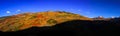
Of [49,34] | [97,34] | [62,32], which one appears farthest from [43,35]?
[97,34]

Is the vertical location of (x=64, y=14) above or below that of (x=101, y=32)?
above

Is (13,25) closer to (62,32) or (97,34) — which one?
(62,32)

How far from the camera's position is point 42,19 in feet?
192

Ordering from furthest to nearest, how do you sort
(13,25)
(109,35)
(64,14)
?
(64,14) → (13,25) → (109,35)

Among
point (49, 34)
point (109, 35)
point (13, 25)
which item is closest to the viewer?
point (109, 35)

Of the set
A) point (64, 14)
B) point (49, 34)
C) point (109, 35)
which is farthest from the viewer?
point (64, 14)

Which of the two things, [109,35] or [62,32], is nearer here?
[109,35]

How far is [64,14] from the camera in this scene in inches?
2475

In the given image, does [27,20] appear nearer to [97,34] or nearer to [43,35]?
[43,35]

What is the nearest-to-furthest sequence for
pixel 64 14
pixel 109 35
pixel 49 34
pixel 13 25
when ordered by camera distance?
pixel 109 35, pixel 49 34, pixel 13 25, pixel 64 14

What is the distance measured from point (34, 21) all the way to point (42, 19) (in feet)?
8.77

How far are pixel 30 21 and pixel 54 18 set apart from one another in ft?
24.9

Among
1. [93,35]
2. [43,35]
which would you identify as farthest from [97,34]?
[43,35]

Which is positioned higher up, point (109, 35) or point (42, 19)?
point (42, 19)
